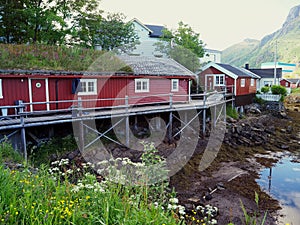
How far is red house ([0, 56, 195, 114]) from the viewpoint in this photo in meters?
11.5

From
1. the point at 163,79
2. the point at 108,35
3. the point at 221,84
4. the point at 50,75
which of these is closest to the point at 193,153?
the point at 163,79

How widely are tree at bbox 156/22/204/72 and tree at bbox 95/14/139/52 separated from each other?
3567mm

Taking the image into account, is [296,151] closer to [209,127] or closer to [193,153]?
[209,127]

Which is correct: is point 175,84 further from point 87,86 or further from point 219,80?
point 219,80

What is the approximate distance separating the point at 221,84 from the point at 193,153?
1379 cm

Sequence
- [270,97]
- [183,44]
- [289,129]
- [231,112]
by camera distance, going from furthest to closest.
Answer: [270,97]
[183,44]
[231,112]
[289,129]

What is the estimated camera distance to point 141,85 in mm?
15836

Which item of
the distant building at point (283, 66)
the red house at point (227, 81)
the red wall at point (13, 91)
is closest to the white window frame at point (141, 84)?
the red wall at point (13, 91)

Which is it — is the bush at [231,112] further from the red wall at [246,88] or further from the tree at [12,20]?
the tree at [12,20]

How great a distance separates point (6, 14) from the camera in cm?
1944

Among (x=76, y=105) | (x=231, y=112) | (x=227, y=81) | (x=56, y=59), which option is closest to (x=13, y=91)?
(x=76, y=105)

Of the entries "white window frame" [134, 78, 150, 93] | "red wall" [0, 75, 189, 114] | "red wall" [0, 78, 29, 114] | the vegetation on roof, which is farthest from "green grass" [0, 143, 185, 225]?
"white window frame" [134, 78, 150, 93]

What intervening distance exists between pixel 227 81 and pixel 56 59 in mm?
16414

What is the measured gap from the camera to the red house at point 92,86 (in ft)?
37.6
